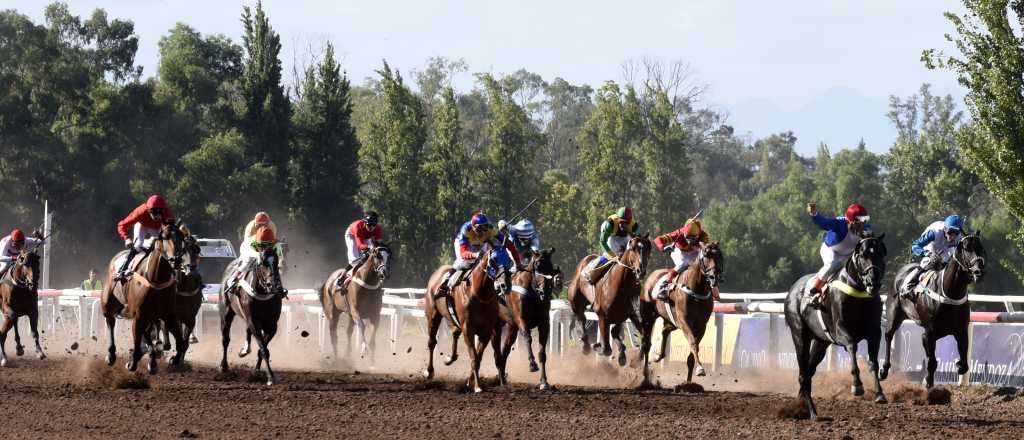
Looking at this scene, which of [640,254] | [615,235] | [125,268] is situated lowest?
[125,268]

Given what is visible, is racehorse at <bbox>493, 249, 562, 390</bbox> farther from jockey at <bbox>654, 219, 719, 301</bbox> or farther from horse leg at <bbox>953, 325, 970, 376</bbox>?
horse leg at <bbox>953, 325, 970, 376</bbox>

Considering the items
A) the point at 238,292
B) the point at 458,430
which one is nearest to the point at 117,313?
the point at 238,292

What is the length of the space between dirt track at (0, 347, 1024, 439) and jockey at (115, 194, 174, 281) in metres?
1.51

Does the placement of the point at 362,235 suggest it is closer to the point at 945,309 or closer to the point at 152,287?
the point at 152,287

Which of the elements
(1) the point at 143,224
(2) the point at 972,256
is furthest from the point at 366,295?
(2) the point at 972,256

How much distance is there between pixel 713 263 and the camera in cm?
1744

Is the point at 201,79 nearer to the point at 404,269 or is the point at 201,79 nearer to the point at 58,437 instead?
the point at 404,269

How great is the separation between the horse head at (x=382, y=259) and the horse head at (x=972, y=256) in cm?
919

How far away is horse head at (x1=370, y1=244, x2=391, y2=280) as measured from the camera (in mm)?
21719

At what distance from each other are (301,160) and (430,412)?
1699 inches

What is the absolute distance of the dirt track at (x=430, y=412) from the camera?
41.2 ft

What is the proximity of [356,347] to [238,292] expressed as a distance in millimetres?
7655

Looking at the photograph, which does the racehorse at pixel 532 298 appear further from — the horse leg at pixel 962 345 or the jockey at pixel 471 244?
the horse leg at pixel 962 345

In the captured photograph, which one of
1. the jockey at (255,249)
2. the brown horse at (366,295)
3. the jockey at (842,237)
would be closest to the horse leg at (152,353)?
the jockey at (255,249)
